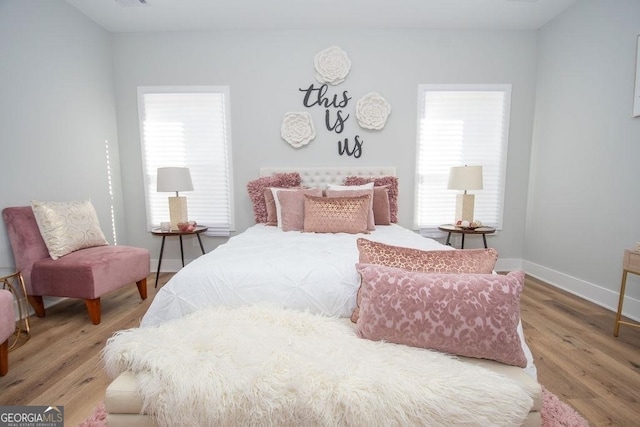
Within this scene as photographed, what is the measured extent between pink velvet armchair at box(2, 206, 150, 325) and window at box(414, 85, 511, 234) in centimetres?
330

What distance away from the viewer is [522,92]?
3.55 metres

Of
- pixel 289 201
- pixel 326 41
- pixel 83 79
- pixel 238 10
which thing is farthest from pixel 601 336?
pixel 83 79

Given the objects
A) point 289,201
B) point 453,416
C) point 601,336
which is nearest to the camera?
point 453,416

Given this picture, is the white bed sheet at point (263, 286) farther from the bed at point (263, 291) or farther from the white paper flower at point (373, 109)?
the white paper flower at point (373, 109)

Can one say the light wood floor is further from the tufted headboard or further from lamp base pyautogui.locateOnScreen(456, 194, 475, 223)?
the tufted headboard

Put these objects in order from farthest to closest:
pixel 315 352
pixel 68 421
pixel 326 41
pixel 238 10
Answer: pixel 326 41 → pixel 238 10 → pixel 68 421 → pixel 315 352

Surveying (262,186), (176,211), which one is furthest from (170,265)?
(262,186)

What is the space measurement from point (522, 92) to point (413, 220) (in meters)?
2.02

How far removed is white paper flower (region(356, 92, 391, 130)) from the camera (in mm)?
3492

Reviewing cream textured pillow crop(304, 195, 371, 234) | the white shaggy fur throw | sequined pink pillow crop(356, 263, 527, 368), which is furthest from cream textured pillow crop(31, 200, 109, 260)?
sequined pink pillow crop(356, 263, 527, 368)

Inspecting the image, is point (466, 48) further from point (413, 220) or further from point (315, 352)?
point (315, 352)

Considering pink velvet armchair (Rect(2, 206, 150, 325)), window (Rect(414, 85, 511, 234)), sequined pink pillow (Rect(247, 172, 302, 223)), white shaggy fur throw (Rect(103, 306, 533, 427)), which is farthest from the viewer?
window (Rect(414, 85, 511, 234))

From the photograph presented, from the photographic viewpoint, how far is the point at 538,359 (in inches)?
74.2

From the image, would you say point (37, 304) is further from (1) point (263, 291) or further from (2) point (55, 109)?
(1) point (263, 291)
